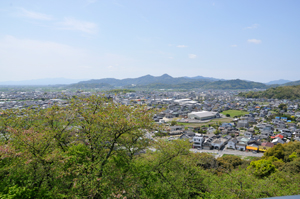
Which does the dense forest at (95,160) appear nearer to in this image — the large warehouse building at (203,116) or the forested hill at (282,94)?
the large warehouse building at (203,116)

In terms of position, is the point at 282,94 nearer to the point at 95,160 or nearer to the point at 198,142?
the point at 198,142

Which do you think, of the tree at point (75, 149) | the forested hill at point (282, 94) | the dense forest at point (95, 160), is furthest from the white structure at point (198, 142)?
the forested hill at point (282, 94)

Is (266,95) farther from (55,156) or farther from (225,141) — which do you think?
(55,156)

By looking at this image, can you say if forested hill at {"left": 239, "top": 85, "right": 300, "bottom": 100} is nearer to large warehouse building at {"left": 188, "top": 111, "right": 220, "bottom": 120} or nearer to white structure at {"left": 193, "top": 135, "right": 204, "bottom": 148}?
large warehouse building at {"left": 188, "top": 111, "right": 220, "bottom": 120}

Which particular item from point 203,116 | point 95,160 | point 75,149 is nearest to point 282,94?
point 203,116

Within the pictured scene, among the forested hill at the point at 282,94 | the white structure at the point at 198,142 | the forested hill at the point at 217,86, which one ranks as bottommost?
the white structure at the point at 198,142

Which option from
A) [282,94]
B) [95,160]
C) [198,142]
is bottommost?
[198,142]

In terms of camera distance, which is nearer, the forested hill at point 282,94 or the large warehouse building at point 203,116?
the large warehouse building at point 203,116

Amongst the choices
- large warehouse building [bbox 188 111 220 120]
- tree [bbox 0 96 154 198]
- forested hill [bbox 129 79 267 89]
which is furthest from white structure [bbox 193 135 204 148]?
forested hill [bbox 129 79 267 89]

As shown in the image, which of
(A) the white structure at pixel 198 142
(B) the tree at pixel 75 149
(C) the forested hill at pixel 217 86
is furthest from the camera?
(C) the forested hill at pixel 217 86
